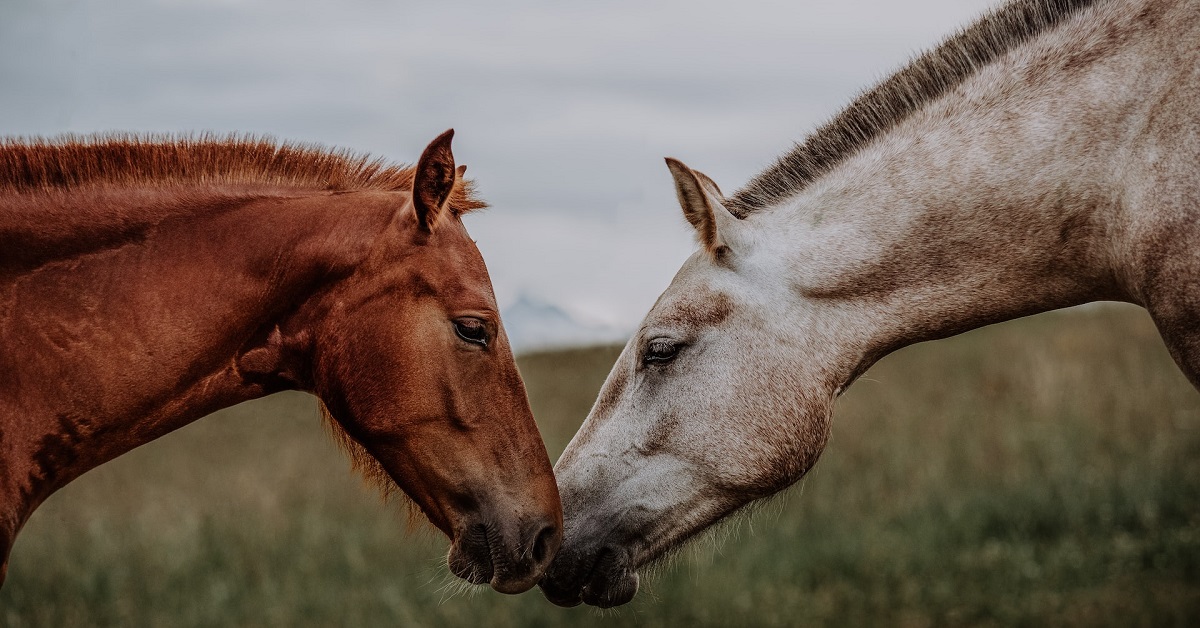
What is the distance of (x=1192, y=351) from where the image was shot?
2934 millimetres

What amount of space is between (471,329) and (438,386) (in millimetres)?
198

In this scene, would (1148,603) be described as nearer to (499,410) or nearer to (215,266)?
(499,410)

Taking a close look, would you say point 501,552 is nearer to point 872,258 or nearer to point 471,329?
point 471,329

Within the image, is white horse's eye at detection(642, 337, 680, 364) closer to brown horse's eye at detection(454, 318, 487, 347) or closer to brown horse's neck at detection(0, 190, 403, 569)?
brown horse's eye at detection(454, 318, 487, 347)

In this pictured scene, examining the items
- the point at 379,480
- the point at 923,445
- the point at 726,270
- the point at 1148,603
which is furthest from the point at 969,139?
the point at 923,445

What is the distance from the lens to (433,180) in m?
2.93

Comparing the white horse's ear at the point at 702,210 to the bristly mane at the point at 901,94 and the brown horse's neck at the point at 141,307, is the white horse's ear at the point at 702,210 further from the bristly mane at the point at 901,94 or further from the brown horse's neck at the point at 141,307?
the brown horse's neck at the point at 141,307

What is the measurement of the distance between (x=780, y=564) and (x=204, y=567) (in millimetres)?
5937

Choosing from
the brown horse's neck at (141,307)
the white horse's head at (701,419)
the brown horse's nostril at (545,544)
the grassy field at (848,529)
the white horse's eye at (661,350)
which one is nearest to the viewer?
the brown horse's neck at (141,307)

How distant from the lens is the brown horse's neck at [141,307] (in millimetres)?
2643

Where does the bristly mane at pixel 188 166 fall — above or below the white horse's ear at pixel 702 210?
above

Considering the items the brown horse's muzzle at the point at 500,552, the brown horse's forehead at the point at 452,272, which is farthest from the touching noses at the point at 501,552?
the brown horse's forehead at the point at 452,272

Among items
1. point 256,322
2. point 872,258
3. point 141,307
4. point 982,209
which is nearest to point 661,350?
point 872,258

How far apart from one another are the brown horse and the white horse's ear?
84 centimetres
